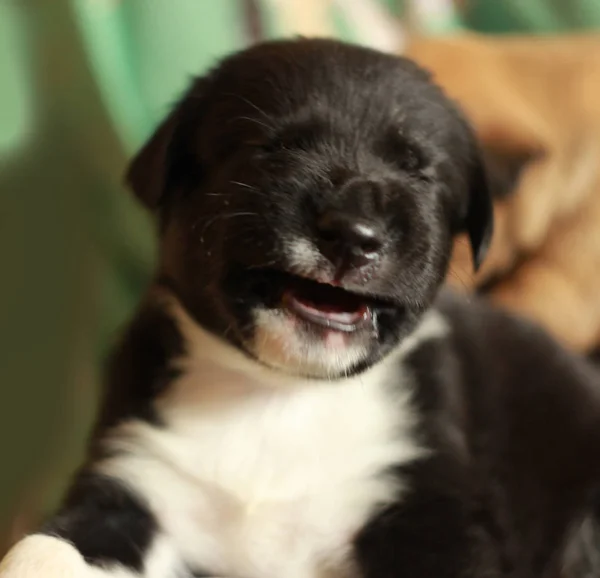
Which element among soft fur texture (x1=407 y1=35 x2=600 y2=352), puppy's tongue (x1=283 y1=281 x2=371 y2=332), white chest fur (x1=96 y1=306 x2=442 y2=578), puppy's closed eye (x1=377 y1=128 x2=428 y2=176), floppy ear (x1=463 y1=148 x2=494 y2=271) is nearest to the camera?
puppy's tongue (x1=283 y1=281 x2=371 y2=332)

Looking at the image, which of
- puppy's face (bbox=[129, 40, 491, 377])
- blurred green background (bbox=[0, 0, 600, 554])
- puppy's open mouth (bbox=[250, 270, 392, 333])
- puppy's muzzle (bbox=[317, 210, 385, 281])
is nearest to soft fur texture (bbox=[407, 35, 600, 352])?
blurred green background (bbox=[0, 0, 600, 554])

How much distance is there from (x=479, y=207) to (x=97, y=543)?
0.87 metres

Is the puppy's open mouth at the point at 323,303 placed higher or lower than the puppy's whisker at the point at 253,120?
lower

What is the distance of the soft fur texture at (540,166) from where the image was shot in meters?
2.08

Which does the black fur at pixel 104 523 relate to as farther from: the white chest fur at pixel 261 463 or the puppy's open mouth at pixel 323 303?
the puppy's open mouth at pixel 323 303

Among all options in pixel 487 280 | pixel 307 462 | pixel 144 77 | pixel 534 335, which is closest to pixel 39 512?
pixel 307 462

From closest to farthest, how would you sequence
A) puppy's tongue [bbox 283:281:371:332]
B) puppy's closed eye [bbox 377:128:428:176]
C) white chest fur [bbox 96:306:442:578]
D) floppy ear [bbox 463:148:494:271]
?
1. puppy's tongue [bbox 283:281:371:332]
2. puppy's closed eye [bbox 377:128:428:176]
3. white chest fur [bbox 96:306:442:578]
4. floppy ear [bbox 463:148:494:271]

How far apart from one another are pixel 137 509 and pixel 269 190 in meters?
0.59

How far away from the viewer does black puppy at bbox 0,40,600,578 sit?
4.00 feet

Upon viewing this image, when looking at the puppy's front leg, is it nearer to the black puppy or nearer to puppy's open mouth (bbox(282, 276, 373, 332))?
the black puppy

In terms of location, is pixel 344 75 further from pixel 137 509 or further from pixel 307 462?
pixel 137 509

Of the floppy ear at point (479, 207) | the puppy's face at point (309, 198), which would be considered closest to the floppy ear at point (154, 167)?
the puppy's face at point (309, 198)

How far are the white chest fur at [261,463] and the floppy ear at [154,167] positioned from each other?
261mm

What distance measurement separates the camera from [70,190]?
5.67 feet
